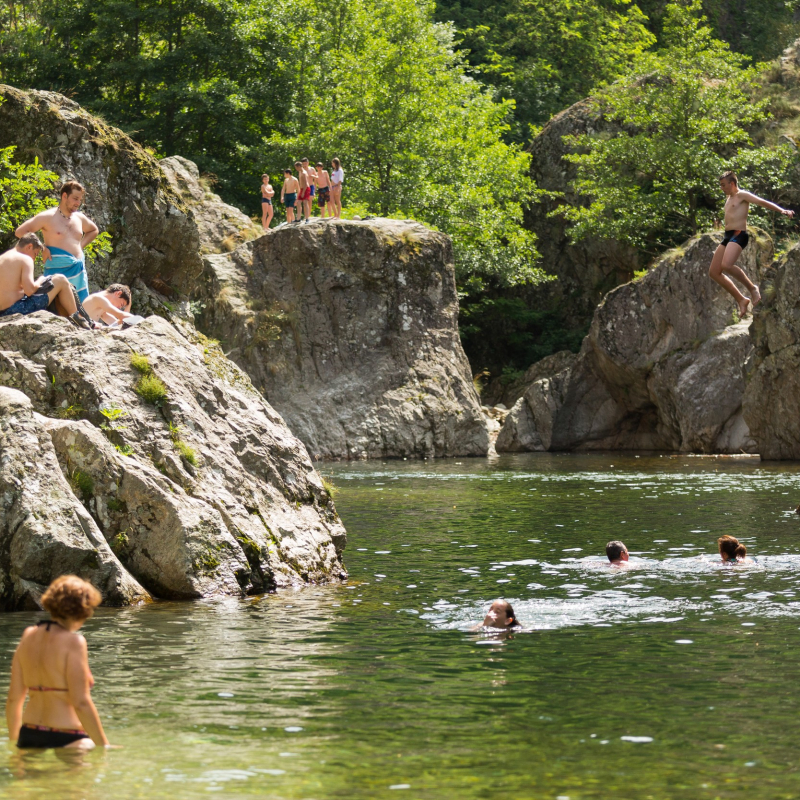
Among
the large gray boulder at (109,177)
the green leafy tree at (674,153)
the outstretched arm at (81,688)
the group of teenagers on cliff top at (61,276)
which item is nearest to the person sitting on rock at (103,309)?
the group of teenagers on cliff top at (61,276)

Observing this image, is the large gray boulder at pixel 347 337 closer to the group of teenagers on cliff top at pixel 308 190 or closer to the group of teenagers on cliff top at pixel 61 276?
the group of teenagers on cliff top at pixel 308 190

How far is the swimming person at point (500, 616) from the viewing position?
12.4 meters

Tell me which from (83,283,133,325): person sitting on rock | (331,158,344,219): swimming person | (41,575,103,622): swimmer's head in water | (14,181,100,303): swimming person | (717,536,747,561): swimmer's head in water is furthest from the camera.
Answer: (331,158,344,219): swimming person

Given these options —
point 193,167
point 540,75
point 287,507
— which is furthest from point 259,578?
point 540,75

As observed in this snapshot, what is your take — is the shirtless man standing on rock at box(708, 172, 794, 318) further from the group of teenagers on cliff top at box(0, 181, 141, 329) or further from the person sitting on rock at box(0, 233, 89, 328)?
the person sitting on rock at box(0, 233, 89, 328)

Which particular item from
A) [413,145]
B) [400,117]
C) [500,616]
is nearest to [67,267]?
[500,616]

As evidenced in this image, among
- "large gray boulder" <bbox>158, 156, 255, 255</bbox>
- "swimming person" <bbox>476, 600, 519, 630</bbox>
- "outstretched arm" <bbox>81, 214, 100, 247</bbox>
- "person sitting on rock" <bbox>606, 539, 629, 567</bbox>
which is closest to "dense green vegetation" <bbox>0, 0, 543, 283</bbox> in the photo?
"large gray boulder" <bbox>158, 156, 255, 255</bbox>

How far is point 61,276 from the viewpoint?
17078 mm

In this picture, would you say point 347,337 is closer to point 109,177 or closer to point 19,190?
point 109,177

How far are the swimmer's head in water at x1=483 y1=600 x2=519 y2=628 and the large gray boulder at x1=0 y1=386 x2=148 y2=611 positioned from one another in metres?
4.40

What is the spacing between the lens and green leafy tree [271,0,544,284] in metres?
54.3

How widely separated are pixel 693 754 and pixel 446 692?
8.08ft

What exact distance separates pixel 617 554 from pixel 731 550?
4.93 ft

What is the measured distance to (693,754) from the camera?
808 cm
